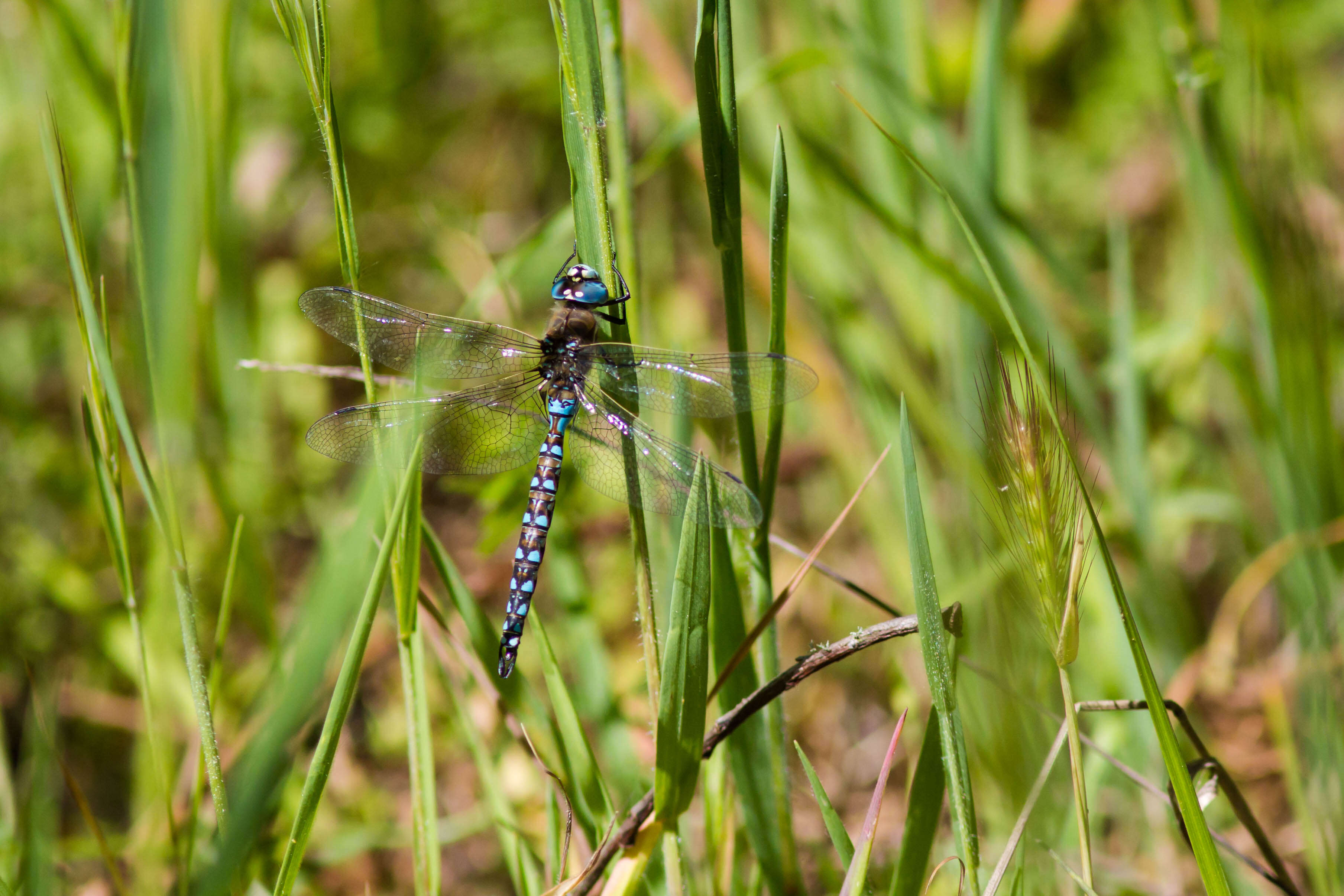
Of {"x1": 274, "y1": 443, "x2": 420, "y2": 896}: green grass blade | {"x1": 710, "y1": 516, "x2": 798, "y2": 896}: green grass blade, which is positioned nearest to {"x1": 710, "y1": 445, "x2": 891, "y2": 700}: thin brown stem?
{"x1": 710, "y1": 516, "x2": 798, "y2": 896}: green grass blade

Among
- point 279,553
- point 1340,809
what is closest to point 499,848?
point 279,553

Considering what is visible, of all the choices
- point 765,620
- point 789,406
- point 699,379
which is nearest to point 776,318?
point 699,379

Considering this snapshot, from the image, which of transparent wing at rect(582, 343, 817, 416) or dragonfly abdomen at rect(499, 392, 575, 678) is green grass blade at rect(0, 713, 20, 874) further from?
transparent wing at rect(582, 343, 817, 416)

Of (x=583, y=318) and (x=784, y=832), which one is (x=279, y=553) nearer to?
(x=583, y=318)

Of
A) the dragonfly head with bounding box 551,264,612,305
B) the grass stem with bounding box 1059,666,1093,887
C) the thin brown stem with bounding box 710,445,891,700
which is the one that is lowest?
the grass stem with bounding box 1059,666,1093,887

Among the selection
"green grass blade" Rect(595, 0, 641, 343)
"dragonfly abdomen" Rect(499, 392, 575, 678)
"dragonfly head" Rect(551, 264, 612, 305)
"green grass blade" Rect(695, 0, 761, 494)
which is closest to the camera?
"green grass blade" Rect(695, 0, 761, 494)

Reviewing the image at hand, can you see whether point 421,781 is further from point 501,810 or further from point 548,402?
point 548,402

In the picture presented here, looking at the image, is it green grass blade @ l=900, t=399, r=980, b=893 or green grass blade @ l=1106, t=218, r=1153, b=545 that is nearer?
green grass blade @ l=900, t=399, r=980, b=893
